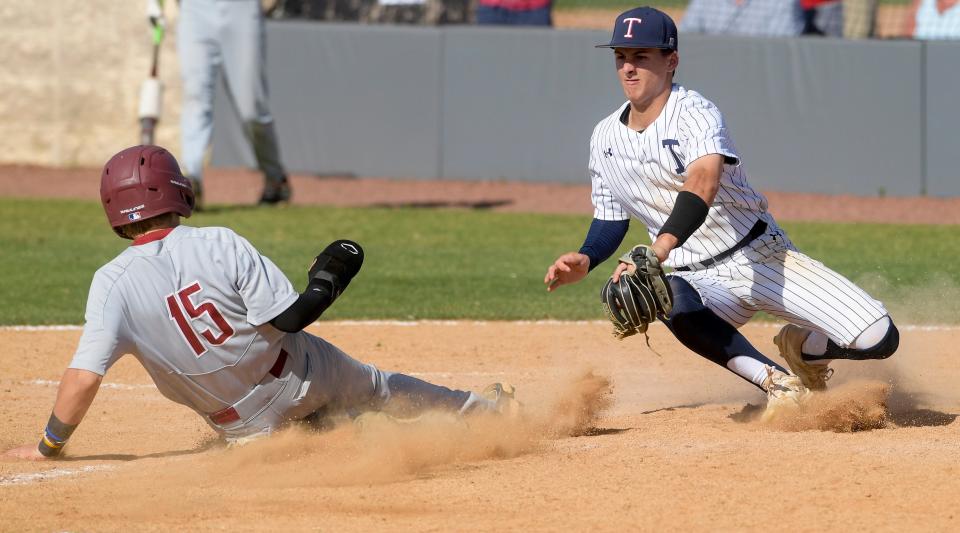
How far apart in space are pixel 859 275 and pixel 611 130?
4.02m

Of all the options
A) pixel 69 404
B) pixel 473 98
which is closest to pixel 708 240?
pixel 69 404

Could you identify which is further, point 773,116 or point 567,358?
point 773,116

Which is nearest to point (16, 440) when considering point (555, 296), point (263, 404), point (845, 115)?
point (263, 404)

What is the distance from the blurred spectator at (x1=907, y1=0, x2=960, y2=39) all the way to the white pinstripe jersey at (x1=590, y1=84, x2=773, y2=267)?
28.0ft

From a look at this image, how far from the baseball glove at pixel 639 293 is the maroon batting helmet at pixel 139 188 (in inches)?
63.5

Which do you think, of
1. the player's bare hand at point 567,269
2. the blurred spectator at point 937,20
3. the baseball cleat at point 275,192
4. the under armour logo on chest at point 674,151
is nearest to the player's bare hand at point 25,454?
the player's bare hand at point 567,269

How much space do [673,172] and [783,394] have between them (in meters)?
0.96

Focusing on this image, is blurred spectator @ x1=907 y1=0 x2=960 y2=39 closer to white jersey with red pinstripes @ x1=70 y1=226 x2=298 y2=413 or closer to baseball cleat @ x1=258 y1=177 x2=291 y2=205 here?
baseball cleat @ x1=258 y1=177 x2=291 y2=205

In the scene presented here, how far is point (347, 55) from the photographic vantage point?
46.5 feet

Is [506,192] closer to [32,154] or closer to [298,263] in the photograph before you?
[298,263]

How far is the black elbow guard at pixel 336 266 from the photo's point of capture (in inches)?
173

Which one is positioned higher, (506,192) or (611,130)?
(611,130)

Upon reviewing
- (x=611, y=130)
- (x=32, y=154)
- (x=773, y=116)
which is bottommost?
(x=32, y=154)

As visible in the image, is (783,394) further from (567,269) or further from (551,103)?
(551,103)
